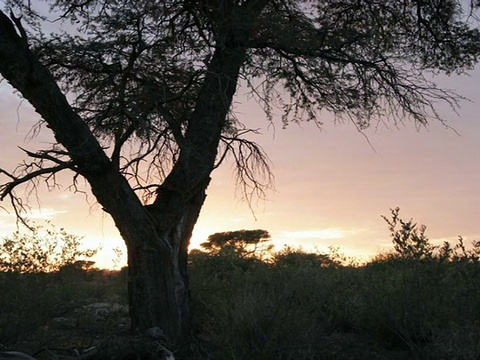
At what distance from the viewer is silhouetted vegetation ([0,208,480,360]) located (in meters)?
7.88

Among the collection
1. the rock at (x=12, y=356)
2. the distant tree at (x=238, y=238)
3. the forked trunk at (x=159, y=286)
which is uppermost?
the distant tree at (x=238, y=238)

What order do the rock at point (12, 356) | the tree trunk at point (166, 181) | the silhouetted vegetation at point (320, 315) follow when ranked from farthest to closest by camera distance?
the tree trunk at point (166, 181) < the silhouetted vegetation at point (320, 315) < the rock at point (12, 356)

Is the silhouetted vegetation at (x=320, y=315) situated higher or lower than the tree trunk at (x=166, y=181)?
lower

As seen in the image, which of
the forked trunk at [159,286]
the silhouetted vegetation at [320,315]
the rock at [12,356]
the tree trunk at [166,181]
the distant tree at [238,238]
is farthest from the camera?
the distant tree at [238,238]

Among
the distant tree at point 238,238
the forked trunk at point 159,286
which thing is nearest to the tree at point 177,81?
the forked trunk at point 159,286

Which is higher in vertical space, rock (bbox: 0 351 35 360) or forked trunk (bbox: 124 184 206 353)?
forked trunk (bbox: 124 184 206 353)

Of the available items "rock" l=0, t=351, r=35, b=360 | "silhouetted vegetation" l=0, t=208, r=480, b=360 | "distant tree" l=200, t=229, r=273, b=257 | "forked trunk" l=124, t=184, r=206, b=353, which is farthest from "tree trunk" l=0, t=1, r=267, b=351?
"distant tree" l=200, t=229, r=273, b=257

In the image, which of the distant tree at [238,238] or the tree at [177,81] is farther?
the distant tree at [238,238]

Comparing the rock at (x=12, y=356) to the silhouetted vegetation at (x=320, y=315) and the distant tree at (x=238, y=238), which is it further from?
the distant tree at (x=238, y=238)

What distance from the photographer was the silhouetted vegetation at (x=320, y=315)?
7.88 m

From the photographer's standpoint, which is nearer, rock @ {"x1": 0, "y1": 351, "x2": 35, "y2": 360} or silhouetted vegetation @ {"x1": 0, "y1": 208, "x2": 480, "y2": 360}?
rock @ {"x1": 0, "y1": 351, "x2": 35, "y2": 360}

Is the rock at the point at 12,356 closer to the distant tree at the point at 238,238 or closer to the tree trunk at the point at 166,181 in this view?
the tree trunk at the point at 166,181

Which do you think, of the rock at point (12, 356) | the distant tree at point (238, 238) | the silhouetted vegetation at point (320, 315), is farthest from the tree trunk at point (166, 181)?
the distant tree at point (238, 238)

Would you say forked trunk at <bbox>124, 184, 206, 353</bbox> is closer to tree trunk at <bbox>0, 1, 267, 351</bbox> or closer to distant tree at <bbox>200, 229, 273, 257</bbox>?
tree trunk at <bbox>0, 1, 267, 351</bbox>
